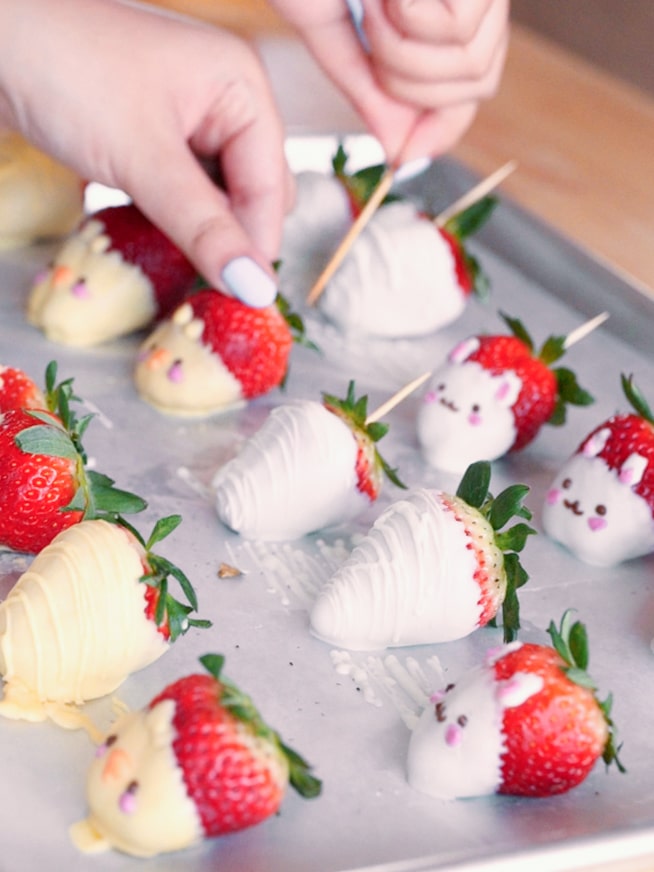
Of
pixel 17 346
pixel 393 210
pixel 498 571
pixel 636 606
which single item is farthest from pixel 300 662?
pixel 393 210

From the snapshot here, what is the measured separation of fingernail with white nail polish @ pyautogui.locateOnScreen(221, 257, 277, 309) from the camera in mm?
1464

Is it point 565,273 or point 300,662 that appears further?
point 565,273

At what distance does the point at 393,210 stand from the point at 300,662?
0.85 m

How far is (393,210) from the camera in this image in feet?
6.00

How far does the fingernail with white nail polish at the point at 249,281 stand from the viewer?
1464mm

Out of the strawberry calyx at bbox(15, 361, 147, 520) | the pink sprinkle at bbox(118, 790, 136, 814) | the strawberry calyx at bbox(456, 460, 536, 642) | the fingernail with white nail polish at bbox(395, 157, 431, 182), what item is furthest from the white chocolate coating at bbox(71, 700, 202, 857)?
the fingernail with white nail polish at bbox(395, 157, 431, 182)

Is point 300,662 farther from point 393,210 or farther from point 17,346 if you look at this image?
point 393,210

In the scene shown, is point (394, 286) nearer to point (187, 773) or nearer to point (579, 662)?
point (579, 662)

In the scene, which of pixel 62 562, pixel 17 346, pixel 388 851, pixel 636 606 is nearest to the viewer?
pixel 388 851

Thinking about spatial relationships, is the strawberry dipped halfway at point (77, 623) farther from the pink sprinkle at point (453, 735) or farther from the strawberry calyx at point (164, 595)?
the pink sprinkle at point (453, 735)

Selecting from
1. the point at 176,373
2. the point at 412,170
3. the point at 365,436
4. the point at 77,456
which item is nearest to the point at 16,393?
the point at 77,456

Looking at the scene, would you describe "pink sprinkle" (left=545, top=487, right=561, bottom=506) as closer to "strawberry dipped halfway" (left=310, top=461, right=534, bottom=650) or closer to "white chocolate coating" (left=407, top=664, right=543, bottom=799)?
"strawberry dipped halfway" (left=310, top=461, right=534, bottom=650)

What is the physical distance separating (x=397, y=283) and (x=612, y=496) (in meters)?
0.52

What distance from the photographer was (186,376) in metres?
1.51
